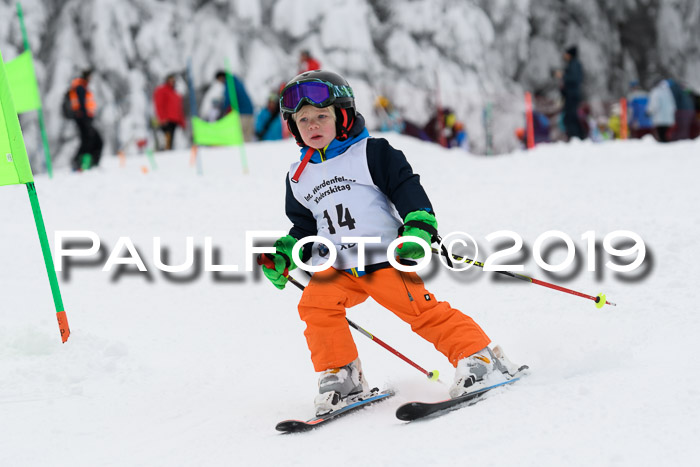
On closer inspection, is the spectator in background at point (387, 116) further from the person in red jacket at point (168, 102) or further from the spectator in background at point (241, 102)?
the person in red jacket at point (168, 102)

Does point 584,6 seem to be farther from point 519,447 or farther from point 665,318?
point 519,447

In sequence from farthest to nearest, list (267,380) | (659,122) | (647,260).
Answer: (659,122) → (647,260) → (267,380)

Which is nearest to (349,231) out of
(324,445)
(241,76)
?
(324,445)

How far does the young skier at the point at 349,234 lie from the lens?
3.38 metres

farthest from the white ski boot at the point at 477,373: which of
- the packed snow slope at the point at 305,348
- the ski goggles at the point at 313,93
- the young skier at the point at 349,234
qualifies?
the ski goggles at the point at 313,93

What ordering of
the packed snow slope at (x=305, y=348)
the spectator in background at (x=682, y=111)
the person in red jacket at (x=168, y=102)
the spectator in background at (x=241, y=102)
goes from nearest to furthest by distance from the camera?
1. the packed snow slope at (x=305, y=348)
2. the person in red jacket at (x=168, y=102)
3. the spectator in background at (x=241, y=102)
4. the spectator in background at (x=682, y=111)

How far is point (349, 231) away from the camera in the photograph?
3496mm

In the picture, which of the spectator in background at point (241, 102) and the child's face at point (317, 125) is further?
the spectator in background at point (241, 102)

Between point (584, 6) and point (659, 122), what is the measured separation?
9406mm

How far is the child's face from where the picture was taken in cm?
342

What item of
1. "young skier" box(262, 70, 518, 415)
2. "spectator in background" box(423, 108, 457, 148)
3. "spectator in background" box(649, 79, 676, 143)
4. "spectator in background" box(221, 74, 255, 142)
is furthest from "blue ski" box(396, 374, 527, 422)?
"spectator in background" box(423, 108, 457, 148)

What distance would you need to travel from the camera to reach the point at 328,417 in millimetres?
3285

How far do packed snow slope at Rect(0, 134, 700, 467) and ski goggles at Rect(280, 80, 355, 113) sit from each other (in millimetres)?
1494

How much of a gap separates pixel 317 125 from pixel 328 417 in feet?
4.50
